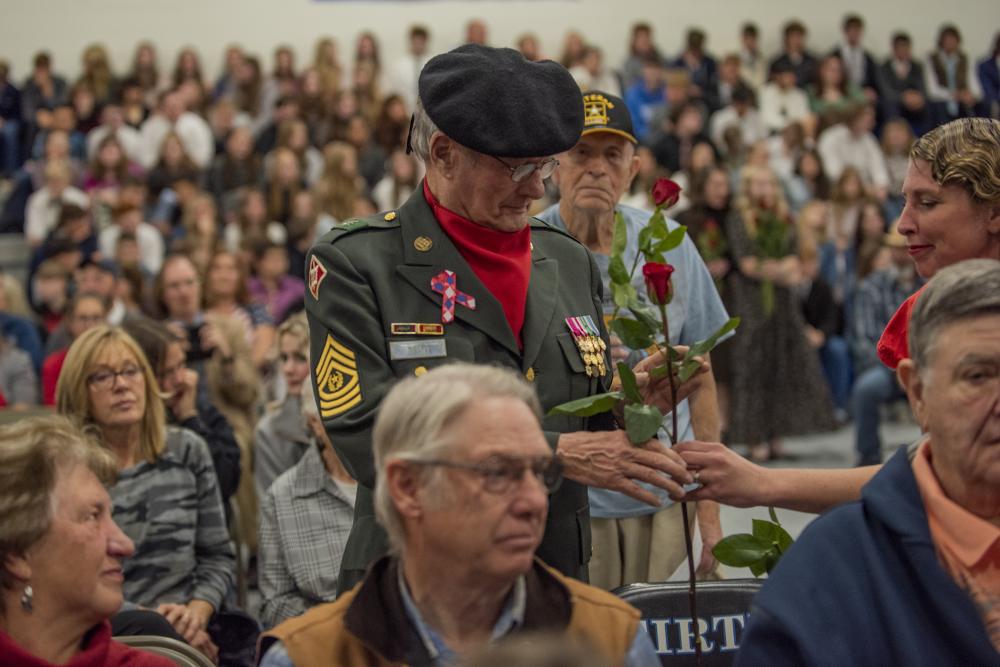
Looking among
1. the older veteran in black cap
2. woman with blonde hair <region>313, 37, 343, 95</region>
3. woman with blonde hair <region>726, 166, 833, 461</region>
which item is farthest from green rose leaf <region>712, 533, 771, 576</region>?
woman with blonde hair <region>313, 37, 343, 95</region>

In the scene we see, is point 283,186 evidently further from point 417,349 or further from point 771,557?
point 771,557

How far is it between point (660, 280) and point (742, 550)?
50 cm

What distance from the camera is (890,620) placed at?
5.59ft

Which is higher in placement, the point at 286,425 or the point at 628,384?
the point at 628,384

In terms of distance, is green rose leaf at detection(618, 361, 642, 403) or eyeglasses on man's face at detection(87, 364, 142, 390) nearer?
green rose leaf at detection(618, 361, 642, 403)

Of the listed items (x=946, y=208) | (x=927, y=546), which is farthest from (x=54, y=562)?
(x=946, y=208)

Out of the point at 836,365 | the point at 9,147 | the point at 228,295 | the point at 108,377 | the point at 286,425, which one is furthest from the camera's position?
the point at 9,147

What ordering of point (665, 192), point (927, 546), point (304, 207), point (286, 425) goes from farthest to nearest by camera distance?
point (304, 207)
point (286, 425)
point (665, 192)
point (927, 546)

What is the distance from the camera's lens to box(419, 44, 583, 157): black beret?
2209 mm

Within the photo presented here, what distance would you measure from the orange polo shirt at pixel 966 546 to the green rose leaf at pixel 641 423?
0.44 metres

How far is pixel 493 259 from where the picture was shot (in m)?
2.35

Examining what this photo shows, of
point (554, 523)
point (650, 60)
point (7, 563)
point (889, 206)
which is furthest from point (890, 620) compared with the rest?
point (650, 60)

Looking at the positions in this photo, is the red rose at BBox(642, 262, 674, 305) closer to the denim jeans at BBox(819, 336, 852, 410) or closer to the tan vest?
the tan vest

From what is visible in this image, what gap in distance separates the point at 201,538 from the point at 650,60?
1102cm
